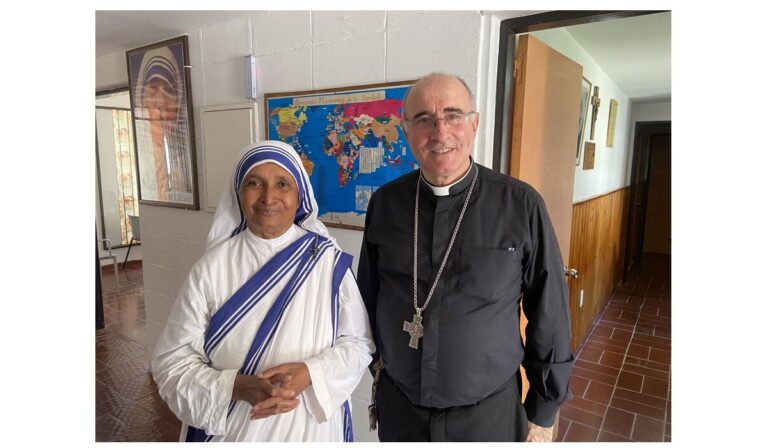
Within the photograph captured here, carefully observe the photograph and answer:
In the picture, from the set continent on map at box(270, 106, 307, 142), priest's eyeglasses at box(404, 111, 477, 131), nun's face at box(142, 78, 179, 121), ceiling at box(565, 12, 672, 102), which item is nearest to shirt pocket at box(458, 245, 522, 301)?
priest's eyeglasses at box(404, 111, 477, 131)

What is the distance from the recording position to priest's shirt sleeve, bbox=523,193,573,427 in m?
1.27

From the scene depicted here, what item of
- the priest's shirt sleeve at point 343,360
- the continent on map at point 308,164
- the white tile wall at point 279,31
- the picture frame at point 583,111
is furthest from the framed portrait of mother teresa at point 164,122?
the picture frame at point 583,111

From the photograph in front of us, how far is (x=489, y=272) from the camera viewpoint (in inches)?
49.9

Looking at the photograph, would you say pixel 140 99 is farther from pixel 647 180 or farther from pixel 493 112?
pixel 647 180

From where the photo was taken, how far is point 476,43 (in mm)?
1737

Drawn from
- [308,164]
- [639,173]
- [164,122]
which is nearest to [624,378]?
[308,164]

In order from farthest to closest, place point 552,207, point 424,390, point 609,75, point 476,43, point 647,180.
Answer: point 647,180
point 609,75
point 552,207
point 476,43
point 424,390

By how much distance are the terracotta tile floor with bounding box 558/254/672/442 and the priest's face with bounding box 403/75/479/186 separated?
2.13 m

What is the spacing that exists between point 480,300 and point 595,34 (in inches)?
100

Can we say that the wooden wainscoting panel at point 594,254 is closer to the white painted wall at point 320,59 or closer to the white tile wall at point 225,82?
the white painted wall at point 320,59

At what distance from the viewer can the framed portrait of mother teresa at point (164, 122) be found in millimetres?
2801

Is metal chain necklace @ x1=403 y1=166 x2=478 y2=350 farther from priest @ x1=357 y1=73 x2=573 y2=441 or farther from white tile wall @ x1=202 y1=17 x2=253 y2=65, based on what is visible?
white tile wall @ x1=202 y1=17 x2=253 y2=65

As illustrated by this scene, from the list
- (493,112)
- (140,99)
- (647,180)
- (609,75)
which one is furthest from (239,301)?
(647,180)

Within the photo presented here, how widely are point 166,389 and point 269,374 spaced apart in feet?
0.99
